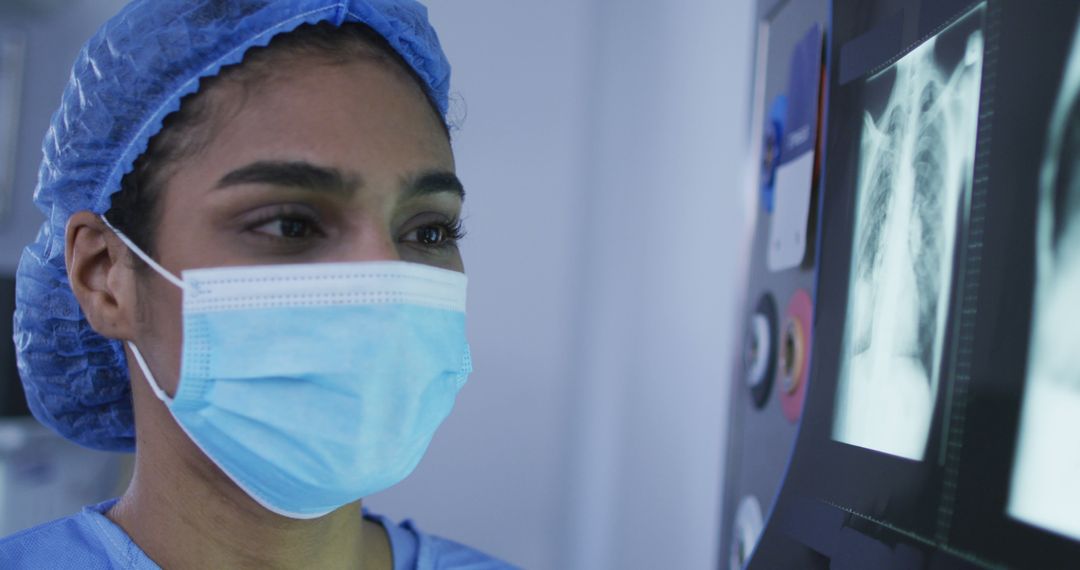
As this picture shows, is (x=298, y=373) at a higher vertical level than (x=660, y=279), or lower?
lower

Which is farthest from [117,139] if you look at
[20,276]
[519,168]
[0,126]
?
[0,126]

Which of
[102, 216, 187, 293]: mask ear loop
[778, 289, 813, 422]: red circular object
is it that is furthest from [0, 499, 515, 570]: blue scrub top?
[778, 289, 813, 422]: red circular object

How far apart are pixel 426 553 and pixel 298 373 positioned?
41 cm

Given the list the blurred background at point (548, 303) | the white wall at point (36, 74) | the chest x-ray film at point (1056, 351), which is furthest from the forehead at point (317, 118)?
the white wall at point (36, 74)

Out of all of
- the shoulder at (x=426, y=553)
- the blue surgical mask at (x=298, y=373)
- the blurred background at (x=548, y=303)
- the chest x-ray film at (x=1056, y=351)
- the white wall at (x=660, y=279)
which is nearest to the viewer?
the chest x-ray film at (x=1056, y=351)

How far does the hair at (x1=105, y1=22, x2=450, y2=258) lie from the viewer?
88 centimetres

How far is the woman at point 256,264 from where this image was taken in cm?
84

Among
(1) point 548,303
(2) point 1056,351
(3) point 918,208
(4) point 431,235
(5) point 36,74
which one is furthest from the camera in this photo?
(5) point 36,74

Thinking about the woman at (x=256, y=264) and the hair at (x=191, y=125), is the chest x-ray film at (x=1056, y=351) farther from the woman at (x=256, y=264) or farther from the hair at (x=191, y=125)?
the hair at (x=191, y=125)

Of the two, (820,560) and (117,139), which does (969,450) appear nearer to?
(820,560)

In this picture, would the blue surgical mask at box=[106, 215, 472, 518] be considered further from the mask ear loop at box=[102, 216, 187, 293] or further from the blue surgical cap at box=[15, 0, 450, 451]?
the blue surgical cap at box=[15, 0, 450, 451]

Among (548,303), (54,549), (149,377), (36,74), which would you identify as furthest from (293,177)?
(36,74)

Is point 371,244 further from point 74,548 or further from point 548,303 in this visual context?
point 548,303

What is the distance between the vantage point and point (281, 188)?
847 millimetres
